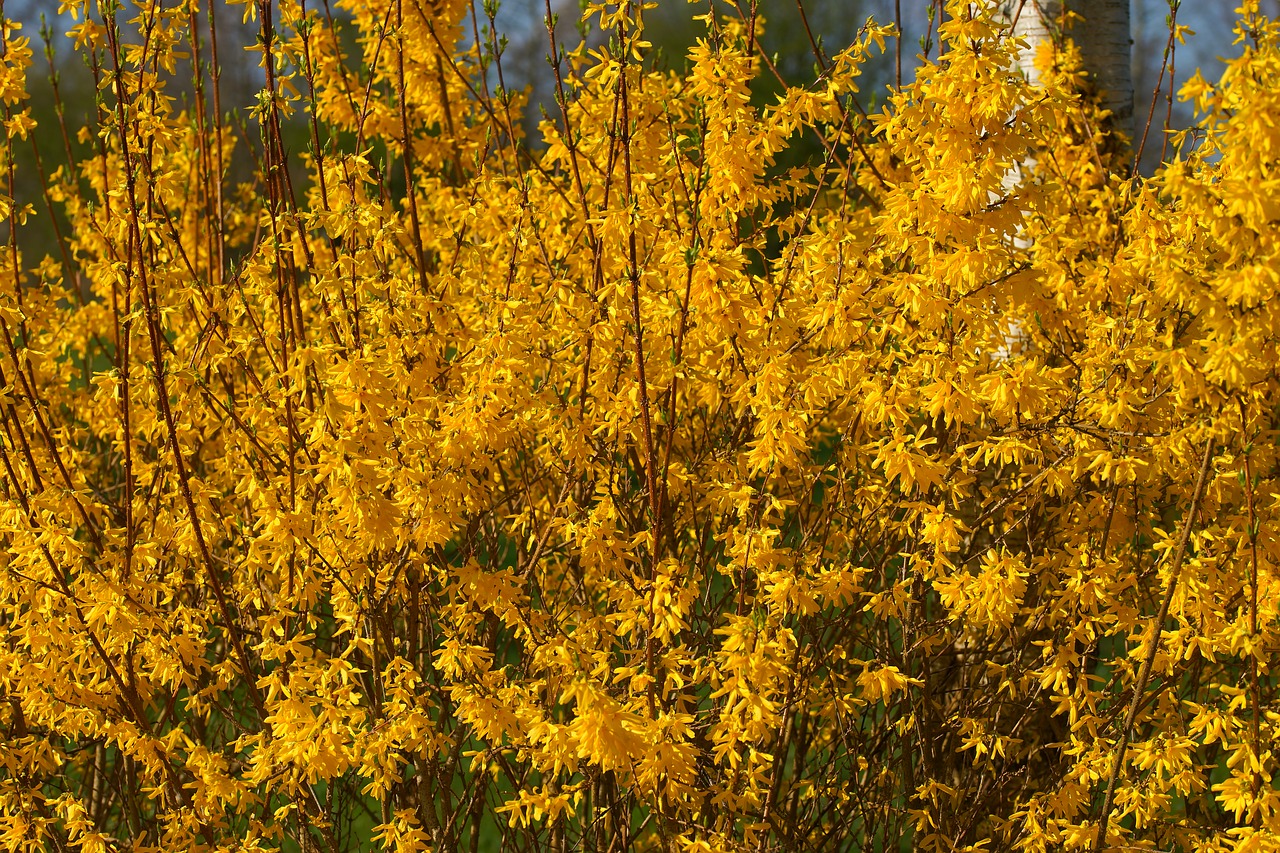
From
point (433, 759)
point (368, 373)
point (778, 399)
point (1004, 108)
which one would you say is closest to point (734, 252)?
point (778, 399)

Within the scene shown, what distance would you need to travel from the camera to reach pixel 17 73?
2441 millimetres

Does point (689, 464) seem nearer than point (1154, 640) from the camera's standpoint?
No

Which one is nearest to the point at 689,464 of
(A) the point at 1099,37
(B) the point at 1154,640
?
(B) the point at 1154,640

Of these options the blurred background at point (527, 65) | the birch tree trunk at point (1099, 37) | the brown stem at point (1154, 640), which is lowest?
the brown stem at point (1154, 640)

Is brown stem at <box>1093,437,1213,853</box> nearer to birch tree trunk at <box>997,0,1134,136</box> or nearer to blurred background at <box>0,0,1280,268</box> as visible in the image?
birch tree trunk at <box>997,0,1134,136</box>

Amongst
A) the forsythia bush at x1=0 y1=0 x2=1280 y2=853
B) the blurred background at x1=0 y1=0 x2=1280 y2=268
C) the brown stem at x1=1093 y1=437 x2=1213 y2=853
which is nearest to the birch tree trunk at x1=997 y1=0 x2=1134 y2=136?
the forsythia bush at x1=0 y1=0 x2=1280 y2=853

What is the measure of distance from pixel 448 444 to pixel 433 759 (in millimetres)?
821

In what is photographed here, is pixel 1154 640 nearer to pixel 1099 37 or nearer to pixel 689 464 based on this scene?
pixel 689 464

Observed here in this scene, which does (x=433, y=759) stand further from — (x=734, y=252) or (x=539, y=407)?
(x=734, y=252)

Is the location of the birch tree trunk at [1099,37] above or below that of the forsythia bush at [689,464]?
above

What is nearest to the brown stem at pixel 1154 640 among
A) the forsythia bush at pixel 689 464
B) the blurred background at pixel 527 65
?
the forsythia bush at pixel 689 464

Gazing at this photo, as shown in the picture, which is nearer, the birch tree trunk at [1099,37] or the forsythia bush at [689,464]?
the forsythia bush at [689,464]

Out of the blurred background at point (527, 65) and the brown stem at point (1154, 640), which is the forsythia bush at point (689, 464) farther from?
the blurred background at point (527, 65)

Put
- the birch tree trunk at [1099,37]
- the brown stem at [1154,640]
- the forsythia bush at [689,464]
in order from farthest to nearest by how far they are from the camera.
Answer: the birch tree trunk at [1099,37] < the forsythia bush at [689,464] < the brown stem at [1154,640]
